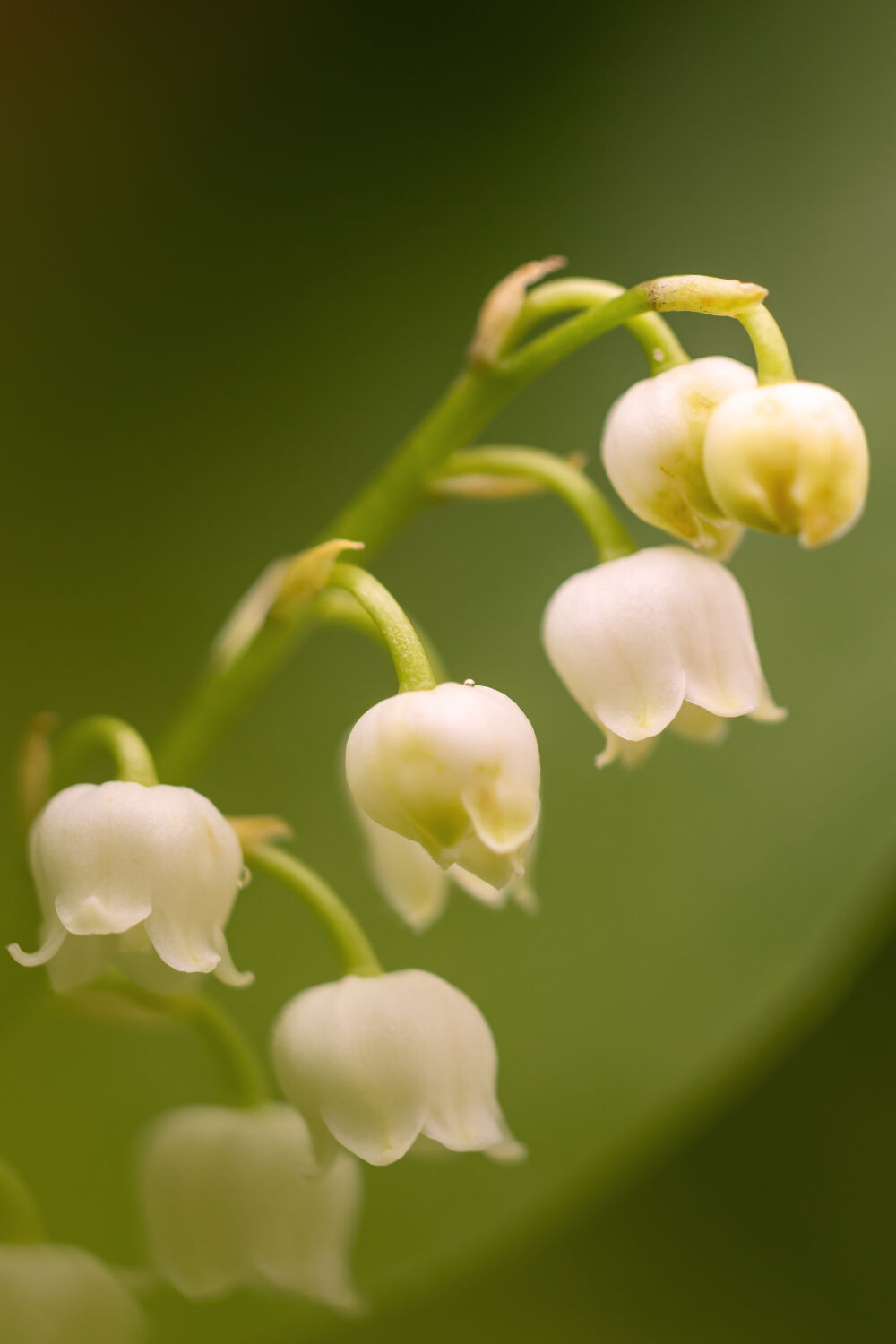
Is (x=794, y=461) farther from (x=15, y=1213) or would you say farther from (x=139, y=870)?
(x=15, y=1213)

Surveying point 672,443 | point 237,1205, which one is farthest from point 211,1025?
point 672,443

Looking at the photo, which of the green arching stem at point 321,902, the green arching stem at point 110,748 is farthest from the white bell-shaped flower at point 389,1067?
the green arching stem at point 110,748

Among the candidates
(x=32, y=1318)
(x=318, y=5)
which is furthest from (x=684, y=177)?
(x=32, y=1318)

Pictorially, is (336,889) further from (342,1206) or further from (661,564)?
(661,564)

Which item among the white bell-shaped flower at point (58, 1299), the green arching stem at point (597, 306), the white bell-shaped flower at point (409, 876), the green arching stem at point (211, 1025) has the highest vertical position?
the green arching stem at point (597, 306)

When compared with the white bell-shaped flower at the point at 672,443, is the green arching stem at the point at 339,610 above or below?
below

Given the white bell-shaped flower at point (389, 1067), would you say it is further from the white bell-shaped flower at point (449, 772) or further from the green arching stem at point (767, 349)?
the green arching stem at point (767, 349)
